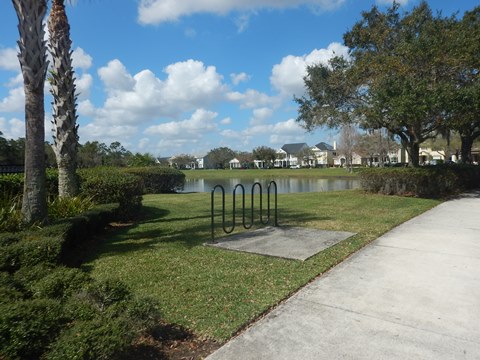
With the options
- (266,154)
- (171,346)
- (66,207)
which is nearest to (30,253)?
(171,346)

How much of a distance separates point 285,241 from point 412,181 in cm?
916

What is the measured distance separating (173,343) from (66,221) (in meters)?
3.90

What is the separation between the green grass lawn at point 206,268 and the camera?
3.57 metres

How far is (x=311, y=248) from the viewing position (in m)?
5.91

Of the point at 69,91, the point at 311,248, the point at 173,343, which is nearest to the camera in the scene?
the point at 173,343

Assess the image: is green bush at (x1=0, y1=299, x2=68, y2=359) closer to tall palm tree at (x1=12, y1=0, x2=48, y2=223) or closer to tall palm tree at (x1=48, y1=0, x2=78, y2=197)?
tall palm tree at (x1=12, y1=0, x2=48, y2=223)

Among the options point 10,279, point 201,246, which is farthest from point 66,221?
point 10,279

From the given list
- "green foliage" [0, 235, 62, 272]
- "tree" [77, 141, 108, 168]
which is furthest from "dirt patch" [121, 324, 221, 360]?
"tree" [77, 141, 108, 168]

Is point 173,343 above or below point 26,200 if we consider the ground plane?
below

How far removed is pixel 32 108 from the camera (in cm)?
601

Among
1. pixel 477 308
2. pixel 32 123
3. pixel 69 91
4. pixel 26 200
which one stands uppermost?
pixel 69 91

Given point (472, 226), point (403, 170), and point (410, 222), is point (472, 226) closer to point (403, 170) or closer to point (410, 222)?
point (410, 222)

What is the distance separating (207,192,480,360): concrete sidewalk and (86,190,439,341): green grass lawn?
0.87 feet

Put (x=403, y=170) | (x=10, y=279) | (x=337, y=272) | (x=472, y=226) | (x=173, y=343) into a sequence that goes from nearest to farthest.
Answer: (x=173, y=343) < (x=10, y=279) < (x=337, y=272) < (x=472, y=226) < (x=403, y=170)
